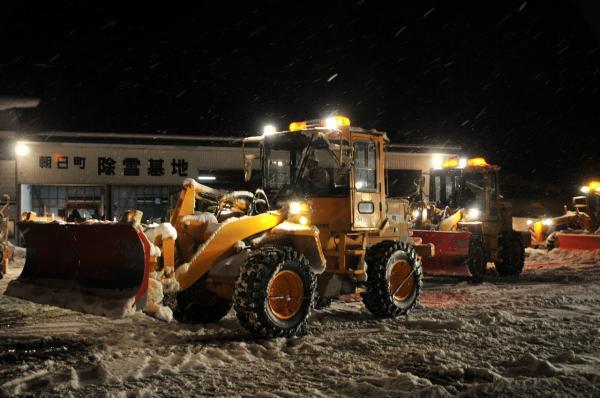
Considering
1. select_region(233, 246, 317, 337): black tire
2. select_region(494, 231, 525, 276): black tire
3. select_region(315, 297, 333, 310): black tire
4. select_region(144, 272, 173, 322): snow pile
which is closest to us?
select_region(144, 272, 173, 322): snow pile

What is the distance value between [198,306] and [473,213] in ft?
27.7

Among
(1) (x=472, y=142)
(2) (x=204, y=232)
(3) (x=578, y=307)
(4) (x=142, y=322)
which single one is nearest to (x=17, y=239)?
(4) (x=142, y=322)

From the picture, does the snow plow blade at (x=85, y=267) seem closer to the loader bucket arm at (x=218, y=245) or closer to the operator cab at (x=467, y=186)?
the loader bucket arm at (x=218, y=245)

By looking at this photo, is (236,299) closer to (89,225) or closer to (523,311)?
(89,225)

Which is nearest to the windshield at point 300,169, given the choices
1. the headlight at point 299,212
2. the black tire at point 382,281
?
the headlight at point 299,212

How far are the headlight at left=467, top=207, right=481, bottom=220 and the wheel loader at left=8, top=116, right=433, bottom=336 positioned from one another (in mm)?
5216

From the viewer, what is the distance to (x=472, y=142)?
170 feet

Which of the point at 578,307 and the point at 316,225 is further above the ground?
the point at 316,225

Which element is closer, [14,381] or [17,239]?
[14,381]

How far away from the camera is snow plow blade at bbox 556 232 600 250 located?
17203 millimetres

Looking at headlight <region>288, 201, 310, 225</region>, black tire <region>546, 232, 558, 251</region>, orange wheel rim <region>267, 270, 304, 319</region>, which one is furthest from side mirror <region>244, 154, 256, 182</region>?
black tire <region>546, 232, 558, 251</region>

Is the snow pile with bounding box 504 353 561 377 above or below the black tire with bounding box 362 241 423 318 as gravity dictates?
below

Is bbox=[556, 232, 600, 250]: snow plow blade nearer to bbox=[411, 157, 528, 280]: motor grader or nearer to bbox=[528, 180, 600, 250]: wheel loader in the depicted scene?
bbox=[528, 180, 600, 250]: wheel loader

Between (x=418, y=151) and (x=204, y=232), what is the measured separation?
926 inches
